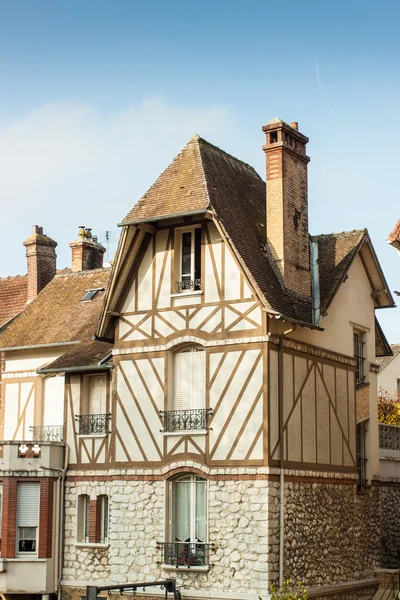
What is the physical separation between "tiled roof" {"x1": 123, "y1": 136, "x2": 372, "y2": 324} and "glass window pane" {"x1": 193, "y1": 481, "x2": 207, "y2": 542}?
413cm

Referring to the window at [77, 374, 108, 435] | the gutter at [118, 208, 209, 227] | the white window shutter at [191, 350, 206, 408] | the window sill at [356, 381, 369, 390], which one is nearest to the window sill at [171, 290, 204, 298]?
the white window shutter at [191, 350, 206, 408]

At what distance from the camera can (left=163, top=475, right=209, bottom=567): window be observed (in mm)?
20891

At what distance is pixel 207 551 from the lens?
20.7m

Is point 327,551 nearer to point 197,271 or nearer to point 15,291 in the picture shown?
point 197,271

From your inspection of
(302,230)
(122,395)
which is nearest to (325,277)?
(302,230)

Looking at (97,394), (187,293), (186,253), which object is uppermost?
(186,253)

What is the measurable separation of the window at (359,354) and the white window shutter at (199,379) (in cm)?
492

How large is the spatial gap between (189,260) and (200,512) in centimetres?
554

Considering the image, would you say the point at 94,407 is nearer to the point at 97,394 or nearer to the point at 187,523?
the point at 97,394

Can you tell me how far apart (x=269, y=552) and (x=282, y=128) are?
9483 mm

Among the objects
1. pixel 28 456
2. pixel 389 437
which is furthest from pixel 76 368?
pixel 389 437

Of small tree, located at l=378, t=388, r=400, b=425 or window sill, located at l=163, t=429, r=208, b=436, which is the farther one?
small tree, located at l=378, t=388, r=400, b=425

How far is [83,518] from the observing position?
76.8ft

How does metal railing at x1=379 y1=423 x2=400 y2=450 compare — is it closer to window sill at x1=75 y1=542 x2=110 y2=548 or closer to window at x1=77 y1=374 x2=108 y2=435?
window at x1=77 y1=374 x2=108 y2=435
